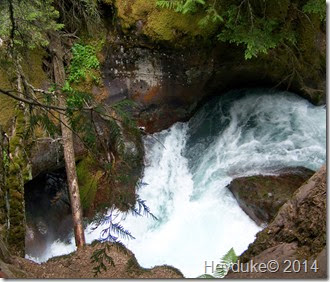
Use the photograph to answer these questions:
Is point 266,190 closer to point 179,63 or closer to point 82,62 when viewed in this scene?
point 179,63

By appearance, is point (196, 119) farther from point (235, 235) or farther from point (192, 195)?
point (235, 235)

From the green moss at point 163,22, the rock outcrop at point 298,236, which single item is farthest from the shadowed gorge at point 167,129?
the rock outcrop at point 298,236

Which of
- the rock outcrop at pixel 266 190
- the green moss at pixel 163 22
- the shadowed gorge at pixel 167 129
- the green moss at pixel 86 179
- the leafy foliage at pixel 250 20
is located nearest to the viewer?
the shadowed gorge at pixel 167 129

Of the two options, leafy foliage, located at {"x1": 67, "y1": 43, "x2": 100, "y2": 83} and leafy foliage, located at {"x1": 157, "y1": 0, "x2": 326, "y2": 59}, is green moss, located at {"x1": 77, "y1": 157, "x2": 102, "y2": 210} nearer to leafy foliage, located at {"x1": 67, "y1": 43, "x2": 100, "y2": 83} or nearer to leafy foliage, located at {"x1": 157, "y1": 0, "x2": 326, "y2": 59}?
leafy foliage, located at {"x1": 67, "y1": 43, "x2": 100, "y2": 83}

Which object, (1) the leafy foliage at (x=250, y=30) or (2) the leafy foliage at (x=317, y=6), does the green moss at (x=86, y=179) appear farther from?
(2) the leafy foliage at (x=317, y=6)

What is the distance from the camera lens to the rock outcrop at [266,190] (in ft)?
25.4

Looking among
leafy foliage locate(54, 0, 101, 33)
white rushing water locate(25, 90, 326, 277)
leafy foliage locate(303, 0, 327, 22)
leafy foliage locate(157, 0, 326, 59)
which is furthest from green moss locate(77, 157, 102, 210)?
leafy foliage locate(303, 0, 327, 22)

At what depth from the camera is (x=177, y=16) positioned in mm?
8914

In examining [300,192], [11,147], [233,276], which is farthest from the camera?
[11,147]

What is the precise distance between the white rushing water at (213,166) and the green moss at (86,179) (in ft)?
2.09

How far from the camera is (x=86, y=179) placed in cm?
853

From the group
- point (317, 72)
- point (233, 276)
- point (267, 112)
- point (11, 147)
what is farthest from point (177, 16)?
point (233, 276)

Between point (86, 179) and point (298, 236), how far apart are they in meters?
5.14

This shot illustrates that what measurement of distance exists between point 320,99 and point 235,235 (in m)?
4.65
